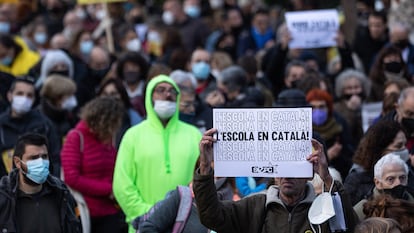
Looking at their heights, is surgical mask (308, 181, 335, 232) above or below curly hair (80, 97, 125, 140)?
below

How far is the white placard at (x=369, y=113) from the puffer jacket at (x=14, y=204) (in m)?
4.26

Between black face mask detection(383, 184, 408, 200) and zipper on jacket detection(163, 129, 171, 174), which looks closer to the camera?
black face mask detection(383, 184, 408, 200)

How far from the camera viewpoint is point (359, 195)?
9.42 metres

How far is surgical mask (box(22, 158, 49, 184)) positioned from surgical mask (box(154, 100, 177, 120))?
152cm

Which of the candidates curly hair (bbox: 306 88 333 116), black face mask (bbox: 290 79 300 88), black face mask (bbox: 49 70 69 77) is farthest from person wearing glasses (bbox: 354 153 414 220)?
black face mask (bbox: 49 70 69 77)

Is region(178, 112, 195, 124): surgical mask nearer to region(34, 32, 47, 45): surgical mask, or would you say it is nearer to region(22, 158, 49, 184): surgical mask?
region(22, 158, 49, 184): surgical mask

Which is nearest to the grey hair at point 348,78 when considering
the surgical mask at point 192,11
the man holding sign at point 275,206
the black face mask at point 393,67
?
the black face mask at point 393,67

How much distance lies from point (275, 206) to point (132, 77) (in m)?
6.51

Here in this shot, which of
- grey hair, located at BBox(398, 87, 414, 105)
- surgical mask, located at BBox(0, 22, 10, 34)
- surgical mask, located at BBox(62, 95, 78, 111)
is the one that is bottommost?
surgical mask, located at BBox(62, 95, 78, 111)

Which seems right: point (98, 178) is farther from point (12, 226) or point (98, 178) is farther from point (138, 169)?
point (12, 226)

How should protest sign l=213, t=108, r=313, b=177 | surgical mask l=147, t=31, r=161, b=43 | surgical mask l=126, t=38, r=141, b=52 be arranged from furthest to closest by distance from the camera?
surgical mask l=147, t=31, r=161, b=43
surgical mask l=126, t=38, r=141, b=52
protest sign l=213, t=108, r=313, b=177

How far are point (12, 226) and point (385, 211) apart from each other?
276cm

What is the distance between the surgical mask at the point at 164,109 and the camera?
1039 centimetres

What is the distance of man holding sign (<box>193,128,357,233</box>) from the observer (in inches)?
290
